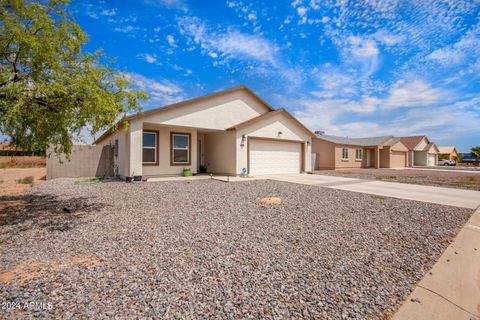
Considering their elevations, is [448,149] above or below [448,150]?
above

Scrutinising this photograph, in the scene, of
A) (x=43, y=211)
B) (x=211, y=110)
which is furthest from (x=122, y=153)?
(x=43, y=211)

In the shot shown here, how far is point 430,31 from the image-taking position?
10.1 m

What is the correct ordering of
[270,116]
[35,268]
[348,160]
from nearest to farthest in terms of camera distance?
[35,268] < [270,116] < [348,160]

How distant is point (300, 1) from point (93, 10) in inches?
297

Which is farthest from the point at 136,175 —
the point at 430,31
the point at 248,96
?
the point at 430,31

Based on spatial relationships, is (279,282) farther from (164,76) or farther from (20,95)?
(164,76)

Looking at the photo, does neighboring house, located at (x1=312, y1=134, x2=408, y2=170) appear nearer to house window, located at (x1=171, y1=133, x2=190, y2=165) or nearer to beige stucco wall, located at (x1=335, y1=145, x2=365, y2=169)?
beige stucco wall, located at (x1=335, y1=145, x2=365, y2=169)

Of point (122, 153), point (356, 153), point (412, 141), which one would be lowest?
point (122, 153)

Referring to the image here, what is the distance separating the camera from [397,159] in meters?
30.6

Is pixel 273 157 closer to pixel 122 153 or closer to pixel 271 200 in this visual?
pixel 271 200

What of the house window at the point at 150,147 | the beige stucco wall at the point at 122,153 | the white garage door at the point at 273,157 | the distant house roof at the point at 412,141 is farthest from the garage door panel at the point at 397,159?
the beige stucco wall at the point at 122,153

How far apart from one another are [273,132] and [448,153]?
58756 millimetres

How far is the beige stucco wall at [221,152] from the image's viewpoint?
13.8 m

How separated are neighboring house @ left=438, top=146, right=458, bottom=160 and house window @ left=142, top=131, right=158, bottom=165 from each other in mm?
61195
